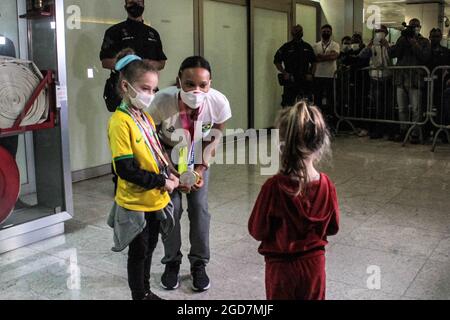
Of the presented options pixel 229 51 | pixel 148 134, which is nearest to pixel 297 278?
pixel 148 134

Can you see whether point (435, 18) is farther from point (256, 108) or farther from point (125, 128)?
point (125, 128)

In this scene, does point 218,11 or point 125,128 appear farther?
point 218,11

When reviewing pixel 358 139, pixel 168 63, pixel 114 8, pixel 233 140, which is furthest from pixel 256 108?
pixel 114 8

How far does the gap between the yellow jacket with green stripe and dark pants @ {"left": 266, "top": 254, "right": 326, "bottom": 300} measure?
73 centimetres

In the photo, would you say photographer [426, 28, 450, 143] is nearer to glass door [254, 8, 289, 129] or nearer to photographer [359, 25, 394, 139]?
photographer [359, 25, 394, 139]

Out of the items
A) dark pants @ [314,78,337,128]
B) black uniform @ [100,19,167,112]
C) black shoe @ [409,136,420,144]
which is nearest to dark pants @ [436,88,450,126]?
black shoe @ [409,136,420,144]

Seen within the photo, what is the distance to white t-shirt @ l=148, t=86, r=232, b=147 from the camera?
107 inches

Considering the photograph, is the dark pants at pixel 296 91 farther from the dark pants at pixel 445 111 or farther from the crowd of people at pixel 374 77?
the dark pants at pixel 445 111

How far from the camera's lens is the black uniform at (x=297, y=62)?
25.7 feet

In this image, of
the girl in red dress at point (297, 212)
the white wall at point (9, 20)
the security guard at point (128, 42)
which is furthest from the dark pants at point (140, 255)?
the security guard at point (128, 42)

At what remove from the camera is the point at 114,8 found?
5699 mm

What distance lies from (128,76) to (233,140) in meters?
5.29

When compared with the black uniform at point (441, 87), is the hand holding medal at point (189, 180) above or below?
below

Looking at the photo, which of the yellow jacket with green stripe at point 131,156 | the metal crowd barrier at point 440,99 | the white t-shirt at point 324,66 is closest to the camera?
the yellow jacket with green stripe at point 131,156
